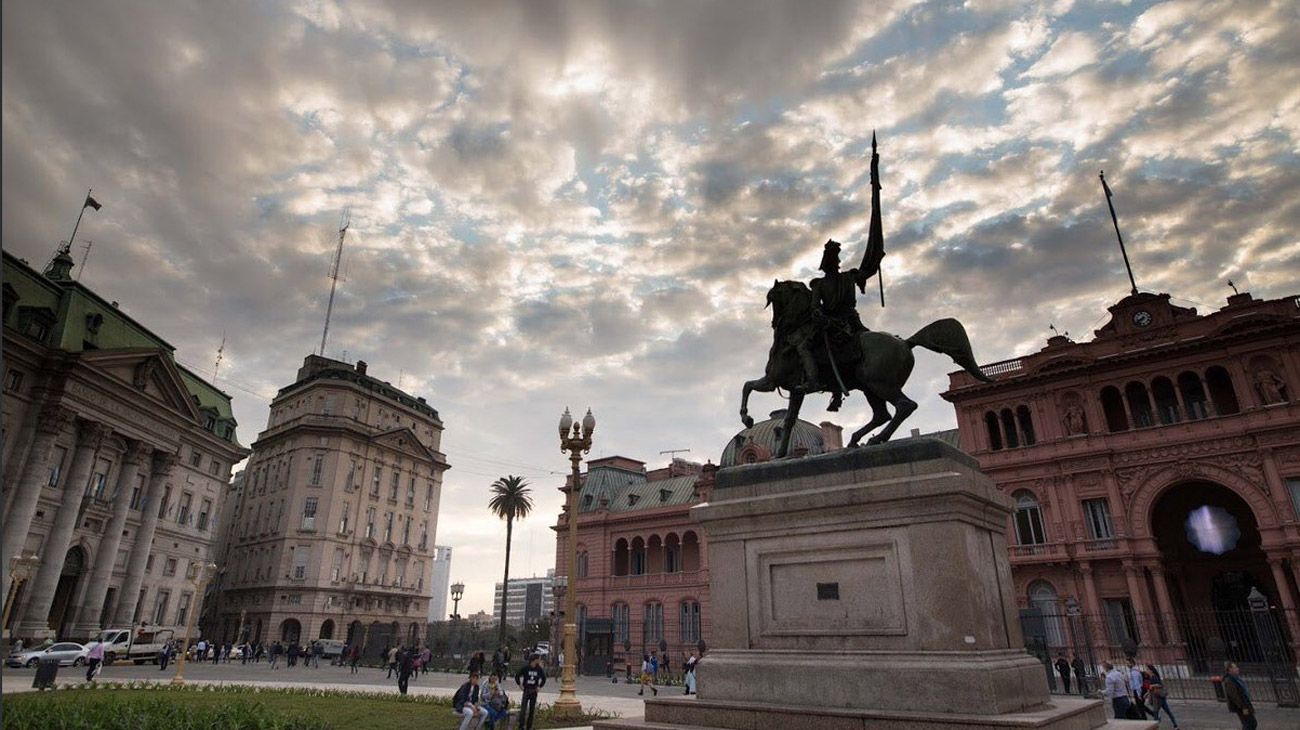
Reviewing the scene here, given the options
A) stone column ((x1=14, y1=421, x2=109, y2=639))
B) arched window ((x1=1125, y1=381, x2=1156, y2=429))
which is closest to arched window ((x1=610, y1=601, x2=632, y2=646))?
stone column ((x1=14, y1=421, x2=109, y2=639))

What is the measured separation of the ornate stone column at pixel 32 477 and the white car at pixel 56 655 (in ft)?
15.8

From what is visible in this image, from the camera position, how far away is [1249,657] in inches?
1257

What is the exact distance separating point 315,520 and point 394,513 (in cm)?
806

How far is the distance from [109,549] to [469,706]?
138ft

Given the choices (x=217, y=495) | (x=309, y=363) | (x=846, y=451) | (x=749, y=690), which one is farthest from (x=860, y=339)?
(x=309, y=363)

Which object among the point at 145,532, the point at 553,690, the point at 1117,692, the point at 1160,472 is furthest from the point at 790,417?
the point at 145,532

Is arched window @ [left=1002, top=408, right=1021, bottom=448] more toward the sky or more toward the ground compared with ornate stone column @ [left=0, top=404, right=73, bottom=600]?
more toward the sky

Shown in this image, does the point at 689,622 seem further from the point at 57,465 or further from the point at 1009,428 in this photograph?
the point at 57,465

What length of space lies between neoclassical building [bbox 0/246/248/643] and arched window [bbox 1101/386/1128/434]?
47.6 metres

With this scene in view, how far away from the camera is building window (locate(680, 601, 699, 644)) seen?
50.4 meters

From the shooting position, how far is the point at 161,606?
168ft

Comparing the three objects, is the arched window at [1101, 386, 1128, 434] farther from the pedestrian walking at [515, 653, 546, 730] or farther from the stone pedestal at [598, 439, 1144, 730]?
the stone pedestal at [598, 439, 1144, 730]

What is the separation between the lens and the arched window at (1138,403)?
129ft

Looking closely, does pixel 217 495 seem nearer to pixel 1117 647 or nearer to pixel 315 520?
pixel 315 520
